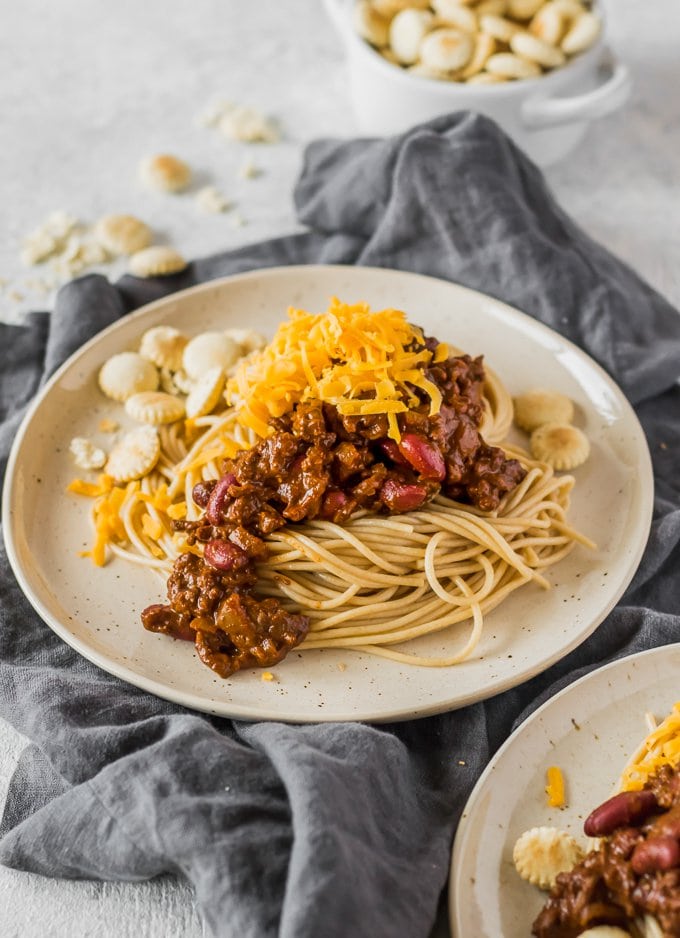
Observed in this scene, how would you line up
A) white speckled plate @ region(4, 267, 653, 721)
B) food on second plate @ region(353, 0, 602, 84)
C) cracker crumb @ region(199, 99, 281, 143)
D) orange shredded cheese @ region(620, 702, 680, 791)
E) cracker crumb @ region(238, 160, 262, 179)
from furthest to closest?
cracker crumb @ region(199, 99, 281, 143), cracker crumb @ region(238, 160, 262, 179), food on second plate @ region(353, 0, 602, 84), white speckled plate @ region(4, 267, 653, 721), orange shredded cheese @ region(620, 702, 680, 791)

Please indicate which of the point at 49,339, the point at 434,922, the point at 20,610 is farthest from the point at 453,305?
the point at 434,922

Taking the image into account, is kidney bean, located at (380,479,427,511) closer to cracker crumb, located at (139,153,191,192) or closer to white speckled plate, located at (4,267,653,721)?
white speckled plate, located at (4,267,653,721)

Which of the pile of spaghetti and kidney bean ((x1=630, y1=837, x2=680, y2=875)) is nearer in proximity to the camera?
kidney bean ((x1=630, y1=837, x2=680, y2=875))

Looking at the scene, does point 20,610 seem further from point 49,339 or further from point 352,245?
point 352,245

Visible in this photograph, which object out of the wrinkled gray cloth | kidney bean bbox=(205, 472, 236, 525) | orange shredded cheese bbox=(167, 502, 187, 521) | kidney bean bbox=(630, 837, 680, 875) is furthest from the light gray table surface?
kidney bean bbox=(630, 837, 680, 875)

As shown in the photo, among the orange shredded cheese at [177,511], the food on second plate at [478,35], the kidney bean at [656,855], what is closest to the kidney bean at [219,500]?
the orange shredded cheese at [177,511]

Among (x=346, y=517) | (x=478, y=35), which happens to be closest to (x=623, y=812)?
(x=346, y=517)
